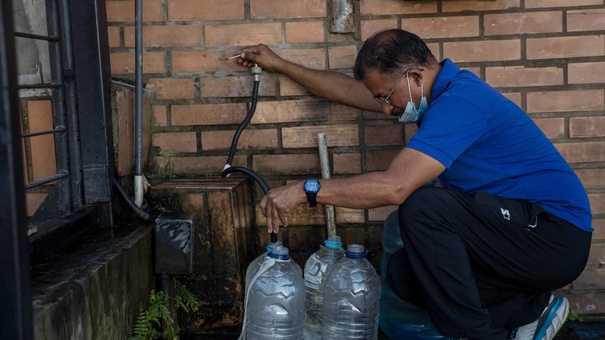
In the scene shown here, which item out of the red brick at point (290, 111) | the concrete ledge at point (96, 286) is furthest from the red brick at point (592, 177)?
the concrete ledge at point (96, 286)

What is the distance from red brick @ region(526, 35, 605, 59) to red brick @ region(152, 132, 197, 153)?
162 cm

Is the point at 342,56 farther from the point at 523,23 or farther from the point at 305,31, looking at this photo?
the point at 523,23

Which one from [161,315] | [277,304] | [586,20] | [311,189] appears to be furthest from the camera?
[586,20]

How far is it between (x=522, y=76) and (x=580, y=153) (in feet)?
1.47

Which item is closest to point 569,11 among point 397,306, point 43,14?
point 397,306

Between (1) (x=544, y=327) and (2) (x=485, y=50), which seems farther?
(2) (x=485, y=50)

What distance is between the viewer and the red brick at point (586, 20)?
2.91 metres

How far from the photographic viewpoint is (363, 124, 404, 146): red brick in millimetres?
3008

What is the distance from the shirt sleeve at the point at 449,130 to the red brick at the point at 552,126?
0.77m

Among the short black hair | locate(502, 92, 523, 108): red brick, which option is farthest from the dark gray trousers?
locate(502, 92, 523, 108): red brick

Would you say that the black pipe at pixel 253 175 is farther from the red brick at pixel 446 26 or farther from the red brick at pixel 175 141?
the red brick at pixel 446 26

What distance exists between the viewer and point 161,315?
2.60 metres

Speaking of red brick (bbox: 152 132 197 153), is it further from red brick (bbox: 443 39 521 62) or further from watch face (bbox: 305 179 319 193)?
red brick (bbox: 443 39 521 62)

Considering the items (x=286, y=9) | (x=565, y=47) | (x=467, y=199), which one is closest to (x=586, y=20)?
(x=565, y=47)
